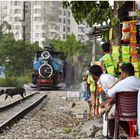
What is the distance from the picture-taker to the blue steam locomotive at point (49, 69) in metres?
36.0

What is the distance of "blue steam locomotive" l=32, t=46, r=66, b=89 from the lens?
36.0m

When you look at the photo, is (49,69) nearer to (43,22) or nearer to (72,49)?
(72,49)

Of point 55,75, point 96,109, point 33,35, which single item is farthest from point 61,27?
point 96,109

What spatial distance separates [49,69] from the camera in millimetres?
36219

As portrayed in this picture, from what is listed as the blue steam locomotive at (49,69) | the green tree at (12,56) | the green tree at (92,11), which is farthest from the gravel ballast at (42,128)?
the green tree at (12,56)

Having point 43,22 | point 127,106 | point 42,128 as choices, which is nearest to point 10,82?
point 42,128

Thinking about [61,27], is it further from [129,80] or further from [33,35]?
[129,80]

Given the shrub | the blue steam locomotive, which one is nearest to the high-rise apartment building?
the shrub

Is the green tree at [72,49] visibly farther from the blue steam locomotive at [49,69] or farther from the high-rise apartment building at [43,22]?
the high-rise apartment building at [43,22]

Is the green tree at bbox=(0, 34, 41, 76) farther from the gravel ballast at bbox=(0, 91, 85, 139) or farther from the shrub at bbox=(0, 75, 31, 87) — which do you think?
the gravel ballast at bbox=(0, 91, 85, 139)

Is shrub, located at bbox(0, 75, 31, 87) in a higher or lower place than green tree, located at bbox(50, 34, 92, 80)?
lower

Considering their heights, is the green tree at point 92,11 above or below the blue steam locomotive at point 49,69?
above

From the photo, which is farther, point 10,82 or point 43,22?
point 43,22

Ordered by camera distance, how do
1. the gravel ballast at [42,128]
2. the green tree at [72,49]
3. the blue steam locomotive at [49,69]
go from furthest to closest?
the green tree at [72,49], the blue steam locomotive at [49,69], the gravel ballast at [42,128]
